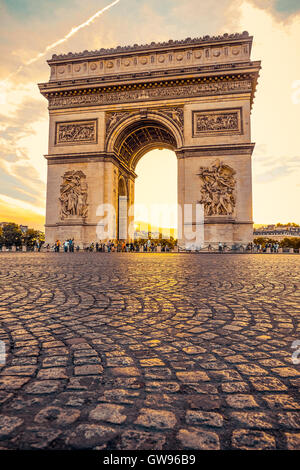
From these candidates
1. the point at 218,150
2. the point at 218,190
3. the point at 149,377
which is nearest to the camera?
the point at 149,377

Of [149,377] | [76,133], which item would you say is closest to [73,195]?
[76,133]

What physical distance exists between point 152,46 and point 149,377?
2504 centimetres

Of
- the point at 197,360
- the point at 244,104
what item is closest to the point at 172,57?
the point at 244,104

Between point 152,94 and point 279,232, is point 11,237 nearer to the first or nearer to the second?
point 152,94

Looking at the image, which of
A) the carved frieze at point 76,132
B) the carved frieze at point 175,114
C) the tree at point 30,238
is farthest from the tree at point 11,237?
the carved frieze at point 175,114

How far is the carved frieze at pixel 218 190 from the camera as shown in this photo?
19.9 m

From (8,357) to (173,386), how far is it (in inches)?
36.0

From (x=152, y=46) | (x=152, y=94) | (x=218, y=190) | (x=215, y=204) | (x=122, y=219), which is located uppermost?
(x=152, y=46)

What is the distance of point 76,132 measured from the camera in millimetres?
22891

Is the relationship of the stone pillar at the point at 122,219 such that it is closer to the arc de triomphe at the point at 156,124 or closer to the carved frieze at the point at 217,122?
the arc de triomphe at the point at 156,124

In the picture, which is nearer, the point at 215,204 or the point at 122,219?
the point at 215,204

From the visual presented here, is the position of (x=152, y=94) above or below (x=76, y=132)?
above

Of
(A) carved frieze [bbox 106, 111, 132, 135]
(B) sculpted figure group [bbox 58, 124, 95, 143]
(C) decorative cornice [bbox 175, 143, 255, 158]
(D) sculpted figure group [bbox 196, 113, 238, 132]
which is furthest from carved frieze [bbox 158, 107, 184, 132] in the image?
(B) sculpted figure group [bbox 58, 124, 95, 143]

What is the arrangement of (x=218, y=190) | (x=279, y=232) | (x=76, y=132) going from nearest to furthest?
1. (x=218, y=190)
2. (x=76, y=132)
3. (x=279, y=232)
